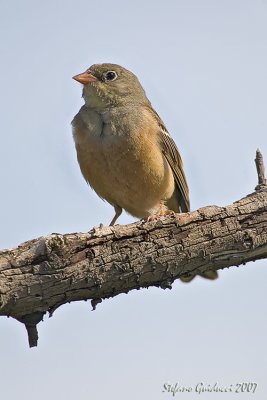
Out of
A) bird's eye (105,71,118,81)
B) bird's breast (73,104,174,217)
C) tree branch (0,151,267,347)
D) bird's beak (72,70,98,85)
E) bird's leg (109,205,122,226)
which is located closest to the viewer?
tree branch (0,151,267,347)

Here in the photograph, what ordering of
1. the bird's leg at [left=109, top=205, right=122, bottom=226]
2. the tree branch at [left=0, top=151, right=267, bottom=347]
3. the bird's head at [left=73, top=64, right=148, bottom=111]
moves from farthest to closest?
the bird's leg at [left=109, top=205, right=122, bottom=226], the bird's head at [left=73, top=64, right=148, bottom=111], the tree branch at [left=0, top=151, right=267, bottom=347]

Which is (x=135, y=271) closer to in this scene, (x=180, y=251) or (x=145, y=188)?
(x=180, y=251)

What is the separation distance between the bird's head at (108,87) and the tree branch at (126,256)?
269 cm

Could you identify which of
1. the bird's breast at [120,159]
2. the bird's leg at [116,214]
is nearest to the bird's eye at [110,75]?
the bird's breast at [120,159]

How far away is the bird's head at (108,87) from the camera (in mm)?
9305

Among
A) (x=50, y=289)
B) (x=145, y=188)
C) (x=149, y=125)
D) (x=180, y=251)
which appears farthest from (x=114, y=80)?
(x=50, y=289)

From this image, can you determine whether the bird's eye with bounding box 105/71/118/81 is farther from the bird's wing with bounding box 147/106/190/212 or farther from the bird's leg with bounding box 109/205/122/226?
the bird's leg with bounding box 109/205/122/226

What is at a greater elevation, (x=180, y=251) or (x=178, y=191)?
(x=178, y=191)

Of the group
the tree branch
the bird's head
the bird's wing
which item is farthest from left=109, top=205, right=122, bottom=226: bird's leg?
the tree branch

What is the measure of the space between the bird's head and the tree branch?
269 centimetres

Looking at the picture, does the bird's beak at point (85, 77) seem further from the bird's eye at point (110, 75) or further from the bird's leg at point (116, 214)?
the bird's leg at point (116, 214)

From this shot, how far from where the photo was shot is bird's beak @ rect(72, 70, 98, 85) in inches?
362

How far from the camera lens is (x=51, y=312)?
20.6 feet

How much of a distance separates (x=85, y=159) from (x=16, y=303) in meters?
3.07
